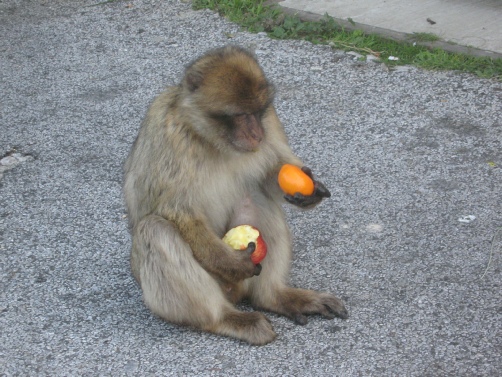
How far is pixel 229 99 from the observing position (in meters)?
3.38

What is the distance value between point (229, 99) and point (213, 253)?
639mm

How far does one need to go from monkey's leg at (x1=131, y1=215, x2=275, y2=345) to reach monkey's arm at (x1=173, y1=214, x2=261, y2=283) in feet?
0.10

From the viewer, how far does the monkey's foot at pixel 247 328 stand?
3.48 metres

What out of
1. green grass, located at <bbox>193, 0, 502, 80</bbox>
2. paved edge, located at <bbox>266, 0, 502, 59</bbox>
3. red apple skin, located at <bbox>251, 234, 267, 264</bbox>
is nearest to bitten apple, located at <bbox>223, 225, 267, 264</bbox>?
red apple skin, located at <bbox>251, 234, 267, 264</bbox>

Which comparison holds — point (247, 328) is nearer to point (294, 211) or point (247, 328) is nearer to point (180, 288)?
point (180, 288)

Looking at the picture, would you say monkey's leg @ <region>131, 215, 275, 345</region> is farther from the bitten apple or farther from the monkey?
the bitten apple

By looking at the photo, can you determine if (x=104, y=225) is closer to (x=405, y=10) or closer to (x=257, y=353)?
(x=257, y=353)

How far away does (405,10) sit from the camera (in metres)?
6.78

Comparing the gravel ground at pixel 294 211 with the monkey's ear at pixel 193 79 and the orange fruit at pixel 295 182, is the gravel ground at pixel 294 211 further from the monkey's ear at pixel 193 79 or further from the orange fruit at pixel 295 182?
the monkey's ear at pixel 193 79

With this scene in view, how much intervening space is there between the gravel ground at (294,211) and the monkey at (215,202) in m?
0.13

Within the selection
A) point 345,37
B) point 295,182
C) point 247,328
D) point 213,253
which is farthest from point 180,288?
point 345,37

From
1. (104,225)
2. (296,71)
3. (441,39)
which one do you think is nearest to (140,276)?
(104,225)

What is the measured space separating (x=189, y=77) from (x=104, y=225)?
1418mm

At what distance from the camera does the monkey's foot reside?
348cm
